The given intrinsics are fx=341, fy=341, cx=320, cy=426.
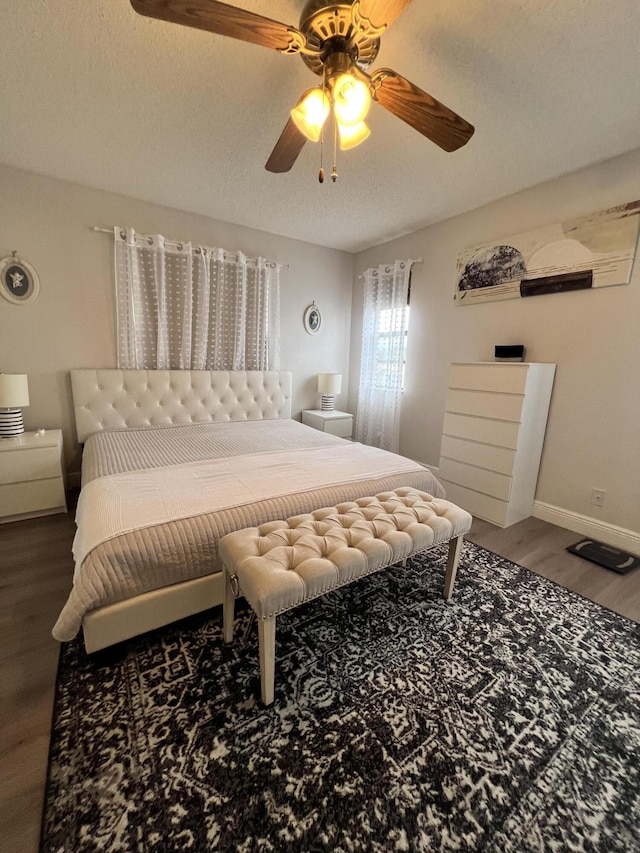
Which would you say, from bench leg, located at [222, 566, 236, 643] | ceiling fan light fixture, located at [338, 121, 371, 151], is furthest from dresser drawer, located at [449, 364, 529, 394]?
bench leg, located at [222, 566, 236, 643]

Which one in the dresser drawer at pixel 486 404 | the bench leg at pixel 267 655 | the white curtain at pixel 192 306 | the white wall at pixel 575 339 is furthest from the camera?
the white curtain at pixel 192 306

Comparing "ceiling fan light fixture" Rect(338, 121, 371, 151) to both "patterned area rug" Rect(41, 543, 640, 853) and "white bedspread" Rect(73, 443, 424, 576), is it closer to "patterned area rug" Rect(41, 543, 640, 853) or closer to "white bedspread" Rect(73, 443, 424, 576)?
"white bedspread" Rect(73, 443, 424, 576)

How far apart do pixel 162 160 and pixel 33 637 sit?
9.50ft

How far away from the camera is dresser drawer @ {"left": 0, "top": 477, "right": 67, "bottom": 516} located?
2377 millimetres

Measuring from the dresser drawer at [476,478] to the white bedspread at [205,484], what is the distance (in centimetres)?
84

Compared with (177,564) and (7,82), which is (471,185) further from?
(177,564)

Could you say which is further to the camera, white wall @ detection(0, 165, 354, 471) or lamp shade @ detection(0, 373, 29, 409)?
white wall @ detection(0, 165, 354, 471)

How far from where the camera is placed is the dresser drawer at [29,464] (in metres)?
2.35

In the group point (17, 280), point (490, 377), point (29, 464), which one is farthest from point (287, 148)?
point (29, 464)

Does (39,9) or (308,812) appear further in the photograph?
(39,9)

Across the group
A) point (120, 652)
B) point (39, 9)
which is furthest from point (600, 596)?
point (39, 9)

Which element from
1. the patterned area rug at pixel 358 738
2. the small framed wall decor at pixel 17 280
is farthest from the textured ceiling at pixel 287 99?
the patterned area rug at pixel 358 738

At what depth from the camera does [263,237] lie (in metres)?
3.62

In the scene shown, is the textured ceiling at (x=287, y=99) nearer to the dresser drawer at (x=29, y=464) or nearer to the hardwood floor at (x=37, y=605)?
the dresser drawer at (x=29, y=464)
